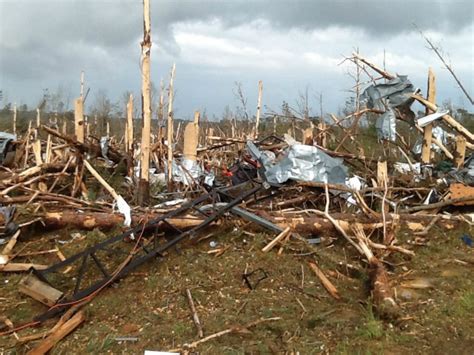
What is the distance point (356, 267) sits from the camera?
4.67 m

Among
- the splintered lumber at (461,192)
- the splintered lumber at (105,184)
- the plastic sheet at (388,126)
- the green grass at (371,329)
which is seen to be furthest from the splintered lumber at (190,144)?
the green grass at (371,329)

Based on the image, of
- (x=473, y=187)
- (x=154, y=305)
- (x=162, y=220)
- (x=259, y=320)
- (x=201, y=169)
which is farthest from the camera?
(x=201, y=169)

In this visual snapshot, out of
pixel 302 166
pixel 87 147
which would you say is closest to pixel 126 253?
pixel 302 166

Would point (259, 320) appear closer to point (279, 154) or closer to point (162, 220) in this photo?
point (162, 220)

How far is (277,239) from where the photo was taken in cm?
497

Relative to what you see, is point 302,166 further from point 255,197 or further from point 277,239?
point 277,239

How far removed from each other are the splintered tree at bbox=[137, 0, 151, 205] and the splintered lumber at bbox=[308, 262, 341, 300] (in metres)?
2.51

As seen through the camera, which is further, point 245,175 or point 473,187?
point 245,175

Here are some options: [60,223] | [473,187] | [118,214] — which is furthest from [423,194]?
[60,223]

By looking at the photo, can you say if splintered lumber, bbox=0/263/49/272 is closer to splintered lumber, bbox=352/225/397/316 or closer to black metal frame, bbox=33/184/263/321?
black metal frame, bbox=33/184/263/321

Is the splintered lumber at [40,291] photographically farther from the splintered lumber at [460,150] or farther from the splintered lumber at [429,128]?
the splintered lumber at [460,150]

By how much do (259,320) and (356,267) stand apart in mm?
1438

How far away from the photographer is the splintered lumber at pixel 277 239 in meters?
4.89

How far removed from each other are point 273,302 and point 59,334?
1.78 m
